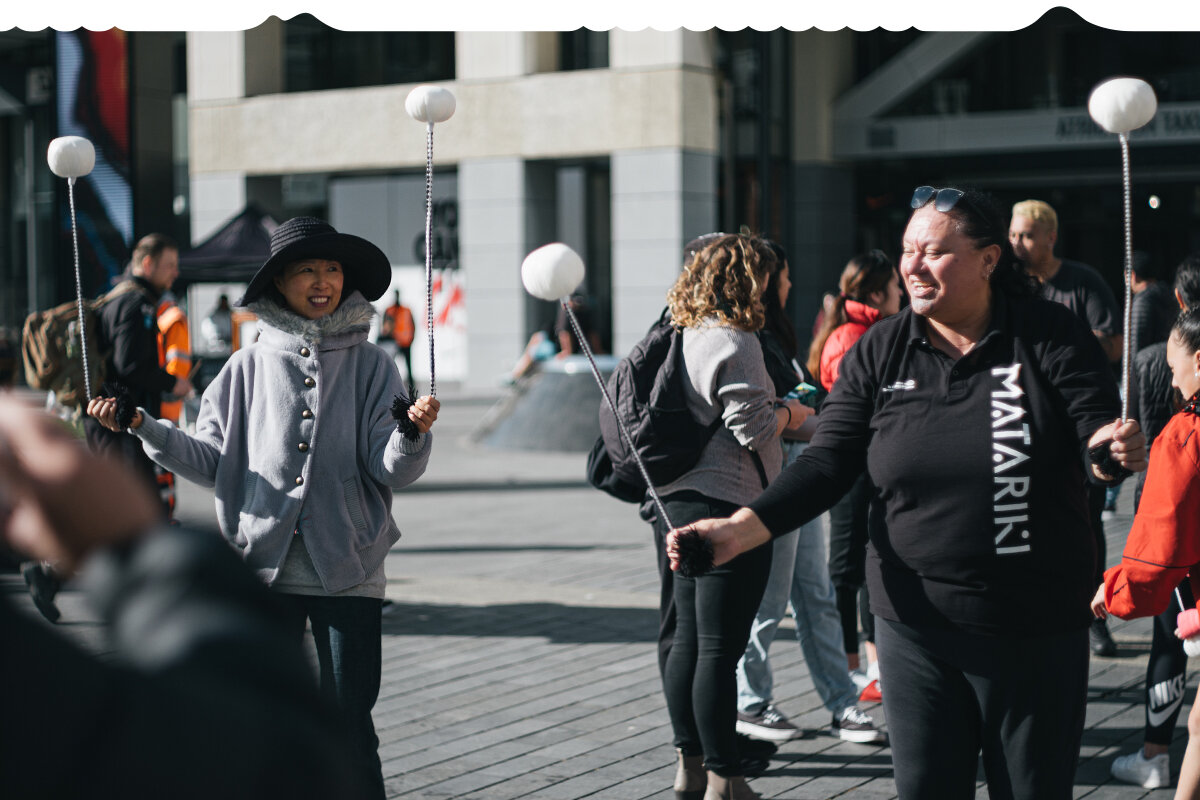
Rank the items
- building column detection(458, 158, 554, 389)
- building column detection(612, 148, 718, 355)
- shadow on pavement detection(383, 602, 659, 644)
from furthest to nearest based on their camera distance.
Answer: building column detection(458, 158, 554, 389)
building column detection(612, 148, 718, 355)
shadow on pavement detection(383, 602, 659, 644)

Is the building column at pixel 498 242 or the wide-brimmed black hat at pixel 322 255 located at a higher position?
the building column at pixel 498 242

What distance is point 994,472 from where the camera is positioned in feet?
9.30

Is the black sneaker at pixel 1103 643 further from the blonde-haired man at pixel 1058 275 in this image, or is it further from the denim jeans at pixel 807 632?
the denim jeans at pixel 807 632

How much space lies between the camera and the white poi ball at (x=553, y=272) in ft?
12.4

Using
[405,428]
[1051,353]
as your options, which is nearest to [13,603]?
[1051,353]

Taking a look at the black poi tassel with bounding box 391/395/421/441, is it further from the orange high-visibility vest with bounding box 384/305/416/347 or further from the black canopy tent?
the orange high-visibility vest with bounding box 384/305/416/347

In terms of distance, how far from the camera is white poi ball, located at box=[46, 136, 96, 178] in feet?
16.9

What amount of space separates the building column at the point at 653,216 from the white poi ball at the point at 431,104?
731 inches

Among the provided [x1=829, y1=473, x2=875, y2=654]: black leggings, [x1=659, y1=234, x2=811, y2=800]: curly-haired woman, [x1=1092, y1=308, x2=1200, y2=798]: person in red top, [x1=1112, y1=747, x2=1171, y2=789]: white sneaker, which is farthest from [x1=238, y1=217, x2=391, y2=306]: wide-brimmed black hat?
[x1=1112, y1=747, x2=1171, y2=789]: white sneaker

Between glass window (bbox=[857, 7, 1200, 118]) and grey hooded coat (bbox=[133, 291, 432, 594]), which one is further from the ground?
glass window (bbox=[857, 7, 1200, 118])

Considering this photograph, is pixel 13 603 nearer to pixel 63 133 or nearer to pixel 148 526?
pixel 148 526

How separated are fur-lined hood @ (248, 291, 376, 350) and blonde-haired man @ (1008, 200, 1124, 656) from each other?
3.41m

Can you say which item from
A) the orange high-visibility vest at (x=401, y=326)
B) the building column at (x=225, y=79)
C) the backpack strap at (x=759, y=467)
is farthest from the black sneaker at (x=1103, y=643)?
the building column at (x=225, y=79)

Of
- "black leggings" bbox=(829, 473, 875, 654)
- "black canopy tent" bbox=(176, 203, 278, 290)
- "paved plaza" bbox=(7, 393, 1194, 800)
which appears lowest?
"paved plaza" bbox=(7, 393, 1194, 800)
